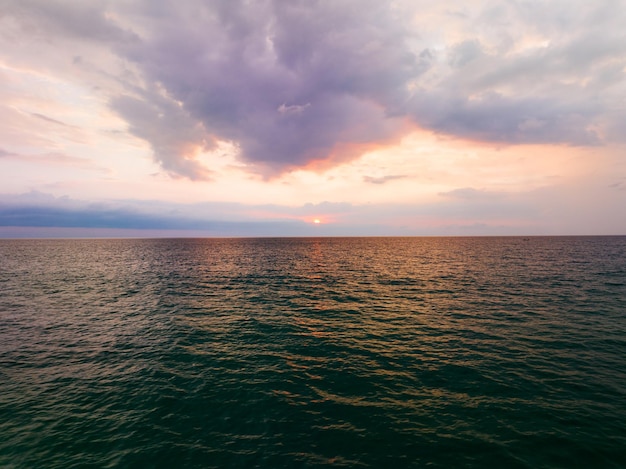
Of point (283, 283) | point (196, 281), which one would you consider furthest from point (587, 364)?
point (196, 281)

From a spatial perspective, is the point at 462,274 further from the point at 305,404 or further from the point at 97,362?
the point at 97,362

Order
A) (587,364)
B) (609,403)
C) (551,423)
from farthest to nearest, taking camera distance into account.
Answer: (587,364) < (609,403) < (551,423)

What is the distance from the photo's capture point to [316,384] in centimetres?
2323

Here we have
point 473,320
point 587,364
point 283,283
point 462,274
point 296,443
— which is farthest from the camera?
point 462,274

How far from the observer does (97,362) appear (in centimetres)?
2720

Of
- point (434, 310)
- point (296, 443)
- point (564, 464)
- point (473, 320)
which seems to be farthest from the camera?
point (434, 310)

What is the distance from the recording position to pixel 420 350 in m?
29.1

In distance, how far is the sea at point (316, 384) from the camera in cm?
1598

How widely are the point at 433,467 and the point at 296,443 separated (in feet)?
23.2

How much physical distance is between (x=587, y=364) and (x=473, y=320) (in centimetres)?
1346

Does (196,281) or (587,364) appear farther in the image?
(196,281)

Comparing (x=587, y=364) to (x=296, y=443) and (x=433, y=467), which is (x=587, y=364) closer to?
(x=433, y=467)

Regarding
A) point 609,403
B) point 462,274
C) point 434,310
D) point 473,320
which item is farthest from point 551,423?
point 462,274

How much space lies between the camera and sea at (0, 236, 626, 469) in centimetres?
1598
